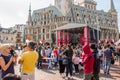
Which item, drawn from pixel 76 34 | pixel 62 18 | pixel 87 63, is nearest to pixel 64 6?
pixel 62 18

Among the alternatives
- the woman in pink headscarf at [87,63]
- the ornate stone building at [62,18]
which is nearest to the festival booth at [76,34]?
the woman in pink headscarf at [87,63]

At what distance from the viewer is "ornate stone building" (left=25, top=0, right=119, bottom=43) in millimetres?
67188

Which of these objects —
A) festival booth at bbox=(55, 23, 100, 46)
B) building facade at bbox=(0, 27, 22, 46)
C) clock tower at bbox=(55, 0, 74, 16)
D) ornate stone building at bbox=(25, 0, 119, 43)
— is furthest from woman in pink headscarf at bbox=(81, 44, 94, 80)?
building facade at bbox=(0, 27, 22, 46)

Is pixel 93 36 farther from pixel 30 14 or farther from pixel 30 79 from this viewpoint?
pixel 30 14

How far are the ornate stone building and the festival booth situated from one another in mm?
25018

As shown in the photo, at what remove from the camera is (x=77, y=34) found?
37.1 m

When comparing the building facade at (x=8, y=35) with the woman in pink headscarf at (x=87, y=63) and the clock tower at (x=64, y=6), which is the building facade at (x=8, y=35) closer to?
the clock tower at (x=64, y=6)

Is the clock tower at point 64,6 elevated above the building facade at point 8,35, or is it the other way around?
the clock tower at point 64,6

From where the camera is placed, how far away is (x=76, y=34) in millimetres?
36938

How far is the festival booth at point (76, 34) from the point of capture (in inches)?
1088

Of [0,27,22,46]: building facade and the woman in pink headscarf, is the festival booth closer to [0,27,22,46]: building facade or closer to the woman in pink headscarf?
the woman in pink headscarf

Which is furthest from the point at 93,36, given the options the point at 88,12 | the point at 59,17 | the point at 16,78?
the point at 88,12

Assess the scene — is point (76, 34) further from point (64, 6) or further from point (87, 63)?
point (64, 6)

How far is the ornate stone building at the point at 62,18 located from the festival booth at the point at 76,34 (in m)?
25.0
